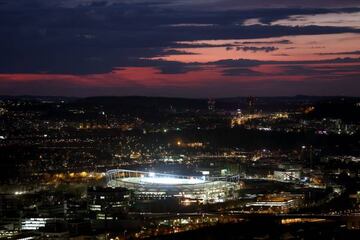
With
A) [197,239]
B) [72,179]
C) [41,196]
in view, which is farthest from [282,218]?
[72,179]

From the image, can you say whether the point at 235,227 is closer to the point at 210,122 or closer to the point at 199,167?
the point at 199,167

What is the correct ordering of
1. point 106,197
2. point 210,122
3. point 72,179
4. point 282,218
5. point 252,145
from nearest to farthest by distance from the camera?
point 282,218
point 106,197
point 72,179
point 252,145
point 210,122

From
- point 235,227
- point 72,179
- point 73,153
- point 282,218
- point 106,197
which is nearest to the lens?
point 235,227

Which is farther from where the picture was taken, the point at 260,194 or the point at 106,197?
the point at 260,194

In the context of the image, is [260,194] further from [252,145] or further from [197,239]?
[252,145]

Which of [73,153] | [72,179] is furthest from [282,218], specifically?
[73,153]

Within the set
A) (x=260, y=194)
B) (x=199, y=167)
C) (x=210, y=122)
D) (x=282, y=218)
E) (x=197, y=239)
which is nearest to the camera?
(x=197, y=239)
